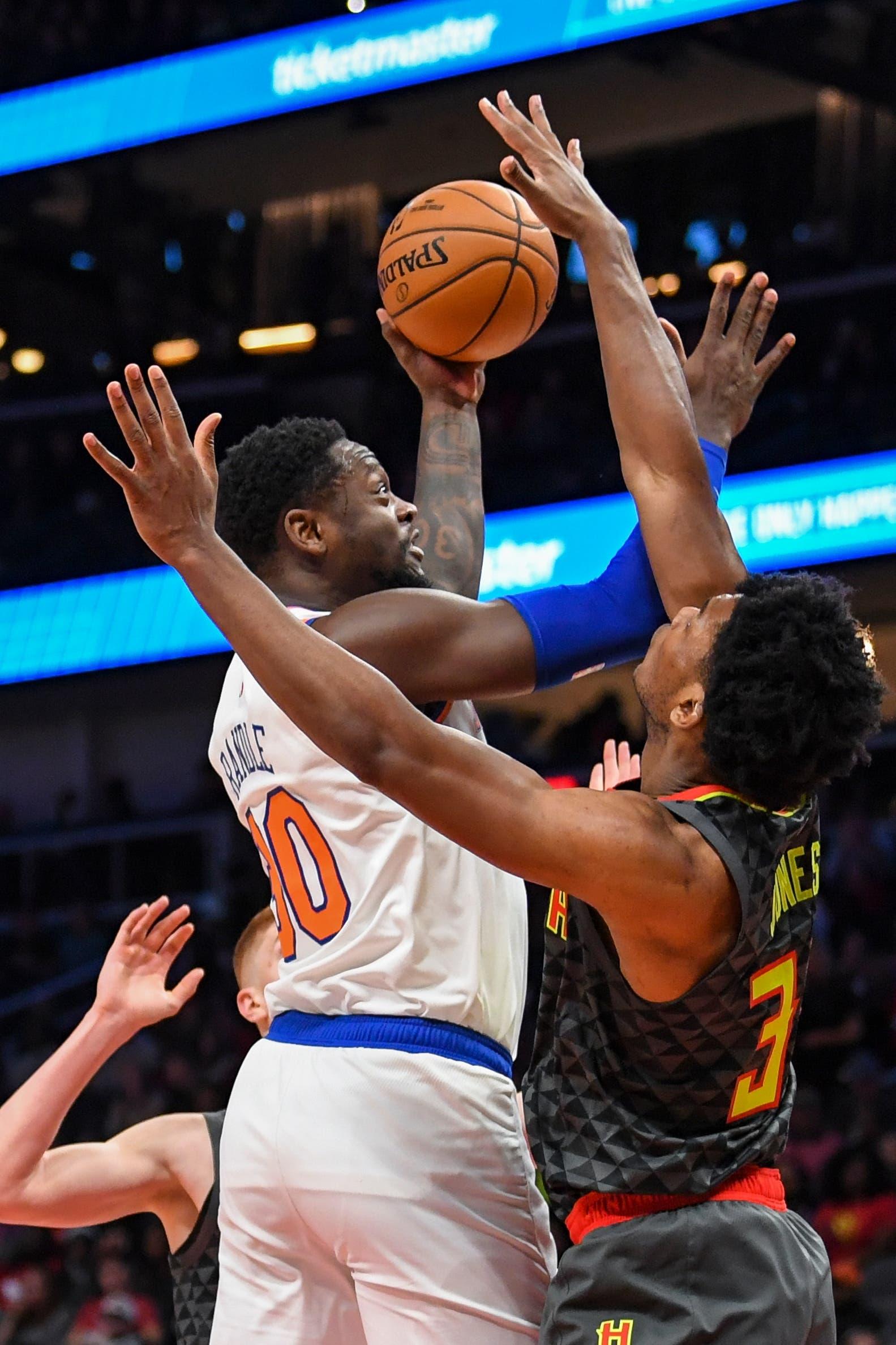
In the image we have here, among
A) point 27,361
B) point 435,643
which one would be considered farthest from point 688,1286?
point 27,361

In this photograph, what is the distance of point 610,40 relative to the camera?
11547 millimetres

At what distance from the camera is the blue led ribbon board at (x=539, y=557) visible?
34.5 feet

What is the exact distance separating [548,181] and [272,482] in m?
0.71

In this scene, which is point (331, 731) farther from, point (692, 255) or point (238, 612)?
point (692, 255)

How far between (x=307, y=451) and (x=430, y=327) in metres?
0.42

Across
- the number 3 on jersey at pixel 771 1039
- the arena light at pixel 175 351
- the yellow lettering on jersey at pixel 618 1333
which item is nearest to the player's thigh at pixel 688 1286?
the yellow lettering on jersey at pixel 618 1333

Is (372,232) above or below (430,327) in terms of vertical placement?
above

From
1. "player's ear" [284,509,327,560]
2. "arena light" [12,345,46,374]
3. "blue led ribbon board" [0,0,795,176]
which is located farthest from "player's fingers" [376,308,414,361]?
"arena light" [12,345,46,374]

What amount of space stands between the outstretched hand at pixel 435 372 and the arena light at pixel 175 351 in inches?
441

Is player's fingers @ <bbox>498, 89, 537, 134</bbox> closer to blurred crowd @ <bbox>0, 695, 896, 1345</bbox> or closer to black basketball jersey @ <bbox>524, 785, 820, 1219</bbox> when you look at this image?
black basketball jersey @ <bbox>524, 785, 820, 1219</bbox>

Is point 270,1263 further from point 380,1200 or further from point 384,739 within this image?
point 384,739

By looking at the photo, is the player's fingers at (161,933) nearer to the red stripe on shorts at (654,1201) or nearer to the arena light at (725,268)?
the red stripe on shorts at (654,1201)

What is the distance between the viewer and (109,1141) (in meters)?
3.54

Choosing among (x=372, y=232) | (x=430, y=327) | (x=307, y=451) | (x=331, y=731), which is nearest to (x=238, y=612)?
(x=331, y=731)
